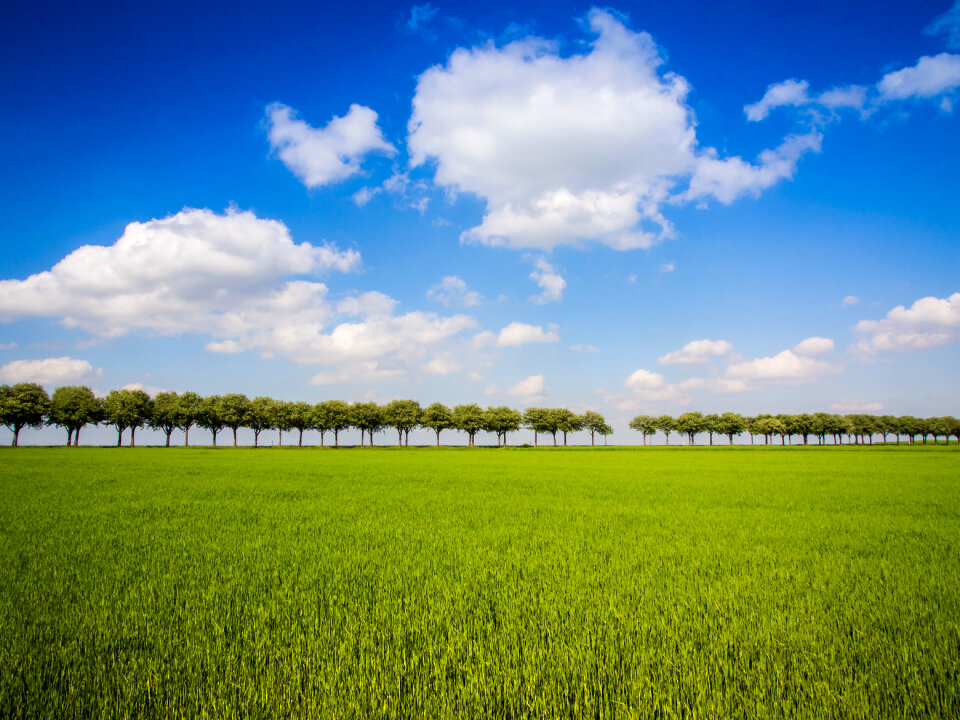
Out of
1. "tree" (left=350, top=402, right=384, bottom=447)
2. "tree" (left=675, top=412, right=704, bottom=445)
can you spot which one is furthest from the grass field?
"tree" (left=675, top=412, right=704, bottom=445)

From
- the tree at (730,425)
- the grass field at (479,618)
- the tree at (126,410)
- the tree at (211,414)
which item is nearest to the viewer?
the grass field at (479,618)

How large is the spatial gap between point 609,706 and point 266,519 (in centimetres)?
1329

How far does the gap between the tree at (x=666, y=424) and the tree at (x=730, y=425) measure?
47.5ft

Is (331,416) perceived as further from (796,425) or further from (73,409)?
(796,425)

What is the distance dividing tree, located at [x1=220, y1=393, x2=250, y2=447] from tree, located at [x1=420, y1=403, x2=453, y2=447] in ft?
151

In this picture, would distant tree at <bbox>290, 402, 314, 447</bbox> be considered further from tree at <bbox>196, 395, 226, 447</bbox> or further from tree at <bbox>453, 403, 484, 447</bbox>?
tree at <bbox>453, 403, 484, 447</bbox>

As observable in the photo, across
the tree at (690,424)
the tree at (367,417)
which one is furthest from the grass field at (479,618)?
the tree at (690,424)

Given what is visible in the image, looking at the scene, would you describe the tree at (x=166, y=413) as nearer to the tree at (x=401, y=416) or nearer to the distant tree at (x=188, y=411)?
the distant tree at (x=188, y=411)

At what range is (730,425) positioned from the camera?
163m

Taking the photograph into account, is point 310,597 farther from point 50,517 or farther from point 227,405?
point 227,405

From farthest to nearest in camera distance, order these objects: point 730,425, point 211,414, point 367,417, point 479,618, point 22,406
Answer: point 730,425
point 367,417
point 211,414
point 22,406
point 479,618

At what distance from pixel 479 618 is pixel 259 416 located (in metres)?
127

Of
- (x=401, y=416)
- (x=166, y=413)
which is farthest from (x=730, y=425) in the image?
(x=166, y=413)

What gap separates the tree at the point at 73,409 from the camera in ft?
327
